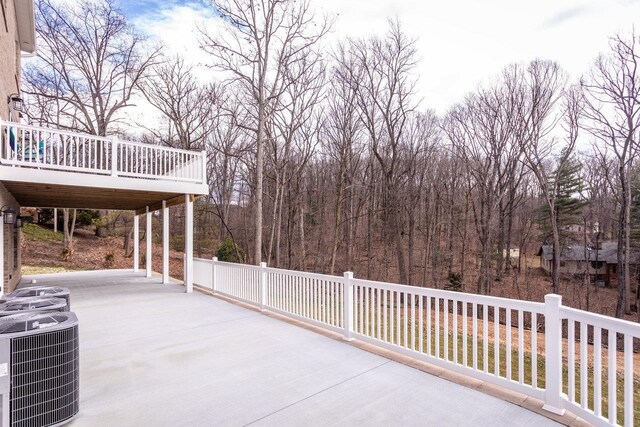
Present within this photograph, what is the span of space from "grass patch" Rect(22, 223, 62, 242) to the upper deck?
10.7 meters

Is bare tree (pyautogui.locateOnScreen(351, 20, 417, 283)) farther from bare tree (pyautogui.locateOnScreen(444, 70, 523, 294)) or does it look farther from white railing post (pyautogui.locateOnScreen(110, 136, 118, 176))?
white railing post (pyautogui.locateOnScreen(110, 136, 118, 176))

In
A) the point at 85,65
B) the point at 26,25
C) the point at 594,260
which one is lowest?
the point at 594,260

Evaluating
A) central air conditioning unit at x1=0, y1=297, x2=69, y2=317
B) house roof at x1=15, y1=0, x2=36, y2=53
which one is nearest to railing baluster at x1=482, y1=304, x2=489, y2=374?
central air conditioning unit at x1=0, y1=297, x2=69, y2=317

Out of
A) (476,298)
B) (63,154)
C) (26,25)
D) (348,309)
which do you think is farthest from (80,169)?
(476,298)

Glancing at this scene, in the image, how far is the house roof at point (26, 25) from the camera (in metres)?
8.80

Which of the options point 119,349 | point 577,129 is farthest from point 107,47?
point 577,129

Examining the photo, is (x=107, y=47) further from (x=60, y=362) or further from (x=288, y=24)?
(x=60, y=362)

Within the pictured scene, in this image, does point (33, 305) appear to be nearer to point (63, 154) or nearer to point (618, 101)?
point (63, 154)

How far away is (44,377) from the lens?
8.27ft

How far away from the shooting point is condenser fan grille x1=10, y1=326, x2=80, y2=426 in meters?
2.41

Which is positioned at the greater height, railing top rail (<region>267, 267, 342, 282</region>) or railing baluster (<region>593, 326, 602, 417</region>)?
railing top rail (<region>267, 267, 342, 282</region>)

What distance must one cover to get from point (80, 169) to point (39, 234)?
16303 millimetres

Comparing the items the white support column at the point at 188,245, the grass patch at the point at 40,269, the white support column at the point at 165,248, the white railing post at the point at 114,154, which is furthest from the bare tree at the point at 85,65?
the white support column at the point at 188,245

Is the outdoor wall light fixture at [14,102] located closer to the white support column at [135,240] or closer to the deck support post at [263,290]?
the white support column at [135,240]
